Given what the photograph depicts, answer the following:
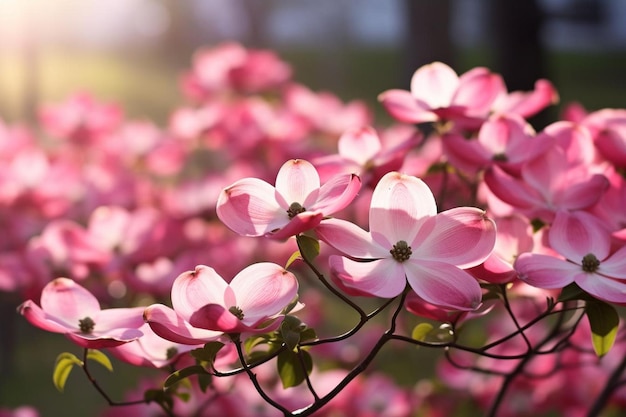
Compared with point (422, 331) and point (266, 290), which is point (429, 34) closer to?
point (422, 331)

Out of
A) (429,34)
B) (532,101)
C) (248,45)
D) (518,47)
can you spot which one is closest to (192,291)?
(532,101)

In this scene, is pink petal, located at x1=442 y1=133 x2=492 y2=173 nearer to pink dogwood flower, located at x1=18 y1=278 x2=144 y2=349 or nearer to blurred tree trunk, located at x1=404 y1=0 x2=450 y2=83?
pink dogwood flower, located at x1=18 y1=278 x2=144 y2=349

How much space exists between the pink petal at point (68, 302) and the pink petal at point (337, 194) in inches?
8.6

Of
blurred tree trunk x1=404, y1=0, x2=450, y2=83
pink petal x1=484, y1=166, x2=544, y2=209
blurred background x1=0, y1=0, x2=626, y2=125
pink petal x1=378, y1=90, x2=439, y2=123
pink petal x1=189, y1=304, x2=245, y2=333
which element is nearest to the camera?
pink petal x1=189, y1=304, x2=245, y2=333

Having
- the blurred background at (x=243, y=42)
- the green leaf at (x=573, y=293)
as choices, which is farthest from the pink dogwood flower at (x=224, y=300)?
the blurred background at (x=243, y=42)

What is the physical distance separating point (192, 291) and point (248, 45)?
7.28 meters

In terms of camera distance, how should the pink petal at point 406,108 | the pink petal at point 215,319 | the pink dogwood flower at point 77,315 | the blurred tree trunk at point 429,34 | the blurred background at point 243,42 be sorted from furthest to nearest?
the blurred background at point 243,42 < the blurred tree trunk at point 429,34 < the pink petal at point 406,108 < the pink dogwood flower at point 77,315 < the pink petal at point 215,319

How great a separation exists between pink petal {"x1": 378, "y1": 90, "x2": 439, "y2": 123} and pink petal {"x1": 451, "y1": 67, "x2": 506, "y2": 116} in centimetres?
3

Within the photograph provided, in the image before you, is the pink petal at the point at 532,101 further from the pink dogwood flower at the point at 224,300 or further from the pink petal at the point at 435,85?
the pink dogwood flower at the point at 224,300

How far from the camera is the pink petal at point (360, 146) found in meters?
0.95

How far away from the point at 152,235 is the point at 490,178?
58cm

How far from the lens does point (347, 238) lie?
68 centimetres

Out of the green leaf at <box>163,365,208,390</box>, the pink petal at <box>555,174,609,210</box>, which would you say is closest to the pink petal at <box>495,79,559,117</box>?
the pink petal at <box>555,174,609,210</box>

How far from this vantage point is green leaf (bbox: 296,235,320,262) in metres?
0.68
